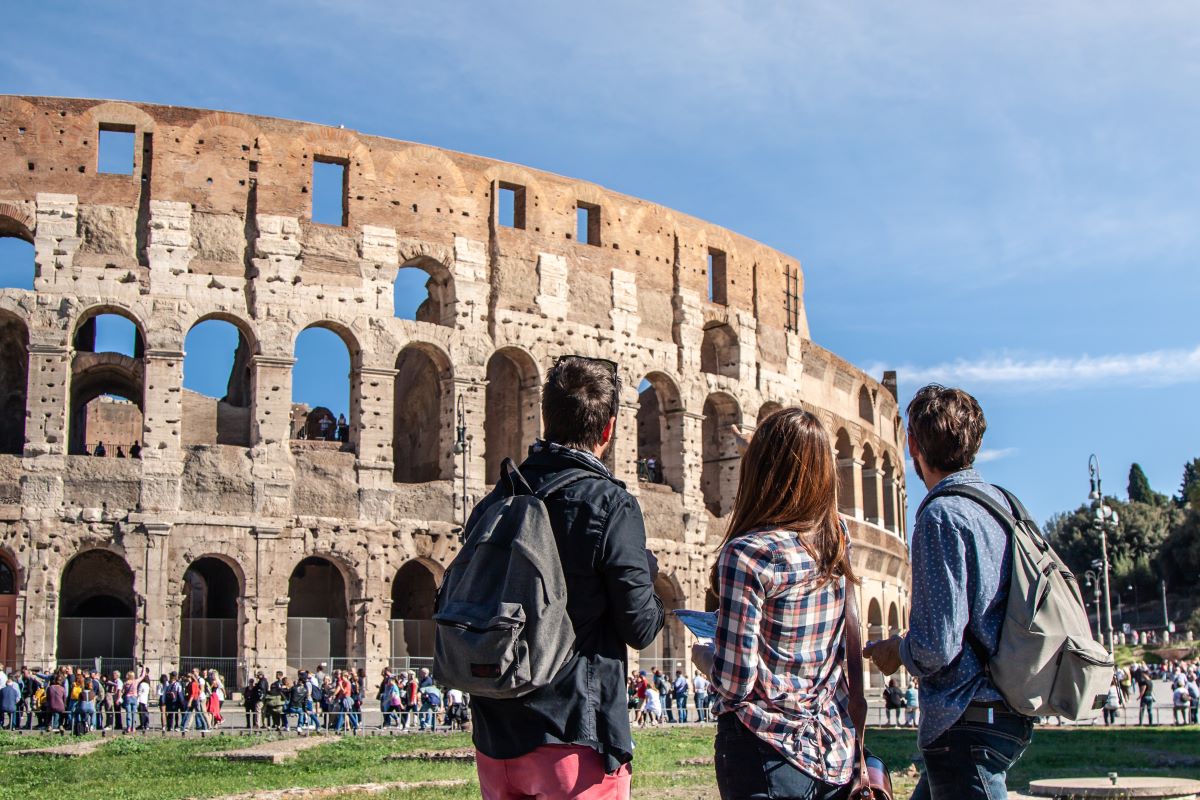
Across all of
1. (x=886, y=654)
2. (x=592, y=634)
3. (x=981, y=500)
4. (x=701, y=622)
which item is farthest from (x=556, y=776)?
(x=981, y=500)

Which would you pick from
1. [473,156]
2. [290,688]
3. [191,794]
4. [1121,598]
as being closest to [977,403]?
[191,794]

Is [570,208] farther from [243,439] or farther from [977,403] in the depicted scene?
[977,403]

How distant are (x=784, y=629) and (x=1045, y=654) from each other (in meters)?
0.70

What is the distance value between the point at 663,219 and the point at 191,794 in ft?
72.4

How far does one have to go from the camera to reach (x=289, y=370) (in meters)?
25.0

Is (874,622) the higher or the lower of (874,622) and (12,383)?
the lower

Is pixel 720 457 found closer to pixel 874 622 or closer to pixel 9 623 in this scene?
pixel 874 622

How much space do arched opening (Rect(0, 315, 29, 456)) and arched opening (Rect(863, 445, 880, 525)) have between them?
2275 cm

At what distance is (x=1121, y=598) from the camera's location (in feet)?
222

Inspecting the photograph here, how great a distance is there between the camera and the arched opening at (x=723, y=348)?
105 ft

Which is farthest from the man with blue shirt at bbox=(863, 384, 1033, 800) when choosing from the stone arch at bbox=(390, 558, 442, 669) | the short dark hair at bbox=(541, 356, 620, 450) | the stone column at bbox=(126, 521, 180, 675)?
the stone arch at bbox=(390, 558, 442, 669)

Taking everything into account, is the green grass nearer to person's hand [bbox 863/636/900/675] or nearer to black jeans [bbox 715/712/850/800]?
person's hand [bbox 863/636/900/675]

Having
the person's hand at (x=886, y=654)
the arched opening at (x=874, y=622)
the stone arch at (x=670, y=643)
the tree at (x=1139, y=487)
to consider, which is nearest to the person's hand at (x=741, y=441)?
the person's hand at (x=886, y=654)

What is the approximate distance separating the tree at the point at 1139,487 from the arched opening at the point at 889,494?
1857 inches
